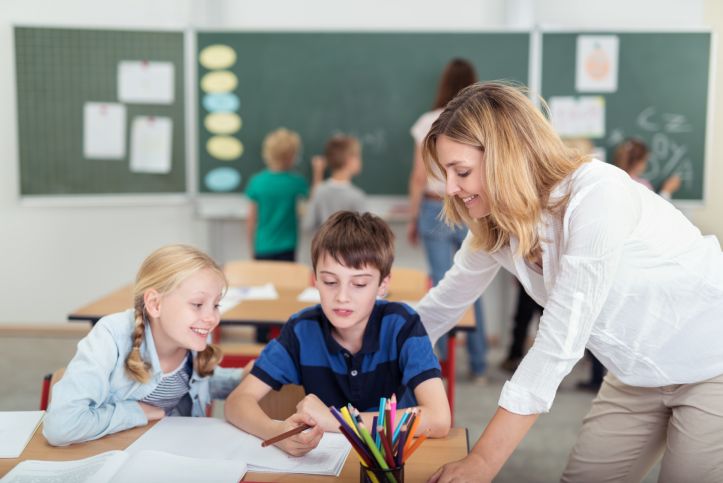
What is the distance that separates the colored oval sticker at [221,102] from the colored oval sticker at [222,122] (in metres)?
0.03

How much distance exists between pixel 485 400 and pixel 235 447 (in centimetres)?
258

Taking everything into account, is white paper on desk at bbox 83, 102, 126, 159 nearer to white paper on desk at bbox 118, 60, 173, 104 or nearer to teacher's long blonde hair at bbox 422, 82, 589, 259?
white paper on desk at bbox 118, 60, 173, 104

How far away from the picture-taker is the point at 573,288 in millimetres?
1335

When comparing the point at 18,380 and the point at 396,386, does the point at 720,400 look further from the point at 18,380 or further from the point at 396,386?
the point at 18,380

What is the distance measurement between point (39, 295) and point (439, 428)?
416 cm

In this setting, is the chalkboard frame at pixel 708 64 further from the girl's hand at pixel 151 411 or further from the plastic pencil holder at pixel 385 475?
the plastic pencil holder at pixel 385 475

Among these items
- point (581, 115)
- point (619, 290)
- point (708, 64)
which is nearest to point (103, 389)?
point (619, 290)

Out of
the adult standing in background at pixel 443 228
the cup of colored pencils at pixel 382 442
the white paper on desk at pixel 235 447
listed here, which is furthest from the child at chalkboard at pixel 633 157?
the cup of colored pencils at pixel 382 442

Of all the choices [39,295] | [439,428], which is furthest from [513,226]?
[39,295]

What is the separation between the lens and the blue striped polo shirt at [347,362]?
1752mm

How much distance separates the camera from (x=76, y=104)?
466 cm

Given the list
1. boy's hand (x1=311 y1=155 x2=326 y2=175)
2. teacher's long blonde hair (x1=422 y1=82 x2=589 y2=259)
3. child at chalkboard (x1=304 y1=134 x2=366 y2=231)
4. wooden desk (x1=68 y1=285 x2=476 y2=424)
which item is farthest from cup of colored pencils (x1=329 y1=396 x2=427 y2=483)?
boy's hand (x1=311 y1=155 x2=326 y2=175)

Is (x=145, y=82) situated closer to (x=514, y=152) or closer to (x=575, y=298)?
(x=514, y=152)

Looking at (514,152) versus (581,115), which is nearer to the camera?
(514,152)
